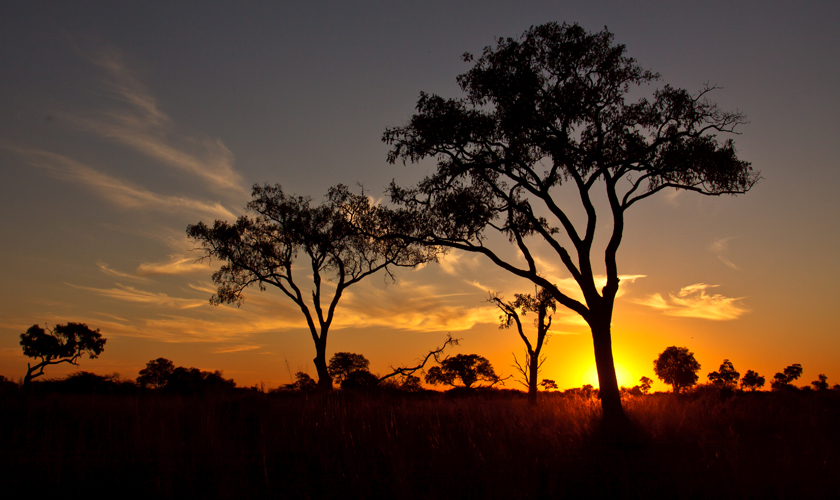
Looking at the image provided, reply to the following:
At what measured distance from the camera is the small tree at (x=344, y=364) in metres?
47.9

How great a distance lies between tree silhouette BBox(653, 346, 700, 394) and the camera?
63531 millimetres

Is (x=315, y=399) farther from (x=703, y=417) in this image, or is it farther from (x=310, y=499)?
(x=703, y=417)

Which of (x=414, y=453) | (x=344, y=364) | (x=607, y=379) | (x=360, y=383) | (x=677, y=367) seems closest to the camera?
(x=414, y=453)

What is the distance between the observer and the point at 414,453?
8.56m

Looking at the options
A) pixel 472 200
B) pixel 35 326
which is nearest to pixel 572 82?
pixel 472 200

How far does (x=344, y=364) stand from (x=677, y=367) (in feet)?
158

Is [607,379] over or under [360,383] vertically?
over

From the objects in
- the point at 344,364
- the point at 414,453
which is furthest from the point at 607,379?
the point at 344,364

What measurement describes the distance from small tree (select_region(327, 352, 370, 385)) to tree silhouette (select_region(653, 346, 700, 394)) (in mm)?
45502

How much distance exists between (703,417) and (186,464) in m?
11.8

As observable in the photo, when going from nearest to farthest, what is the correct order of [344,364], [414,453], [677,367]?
1. [414,453]
2. [344,364]
3. [677,367]

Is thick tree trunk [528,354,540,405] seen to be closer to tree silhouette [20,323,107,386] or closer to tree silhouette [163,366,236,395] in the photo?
tree silhouette [163,366,236,395]

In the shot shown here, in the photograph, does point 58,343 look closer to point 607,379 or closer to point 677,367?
point 607,379

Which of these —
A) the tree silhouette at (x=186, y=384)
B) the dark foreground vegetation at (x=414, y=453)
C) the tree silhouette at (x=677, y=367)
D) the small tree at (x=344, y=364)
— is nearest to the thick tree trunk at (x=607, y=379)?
the dark foreground vegetation at (x=414, y=453)
